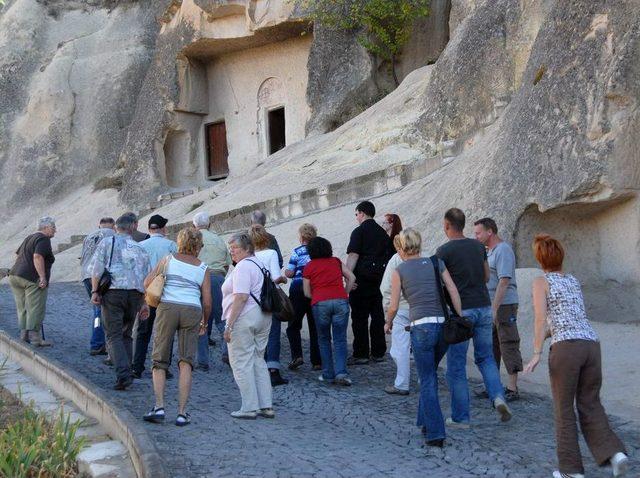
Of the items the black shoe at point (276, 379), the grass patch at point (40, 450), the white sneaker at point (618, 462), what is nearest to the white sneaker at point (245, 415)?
the grass patch at point (40, 450)

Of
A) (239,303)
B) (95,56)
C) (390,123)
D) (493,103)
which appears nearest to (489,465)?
(239,303)

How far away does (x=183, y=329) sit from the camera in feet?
25.2

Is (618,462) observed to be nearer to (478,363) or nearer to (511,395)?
(478,363)

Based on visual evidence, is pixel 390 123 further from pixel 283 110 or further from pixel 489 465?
pixel 489 465

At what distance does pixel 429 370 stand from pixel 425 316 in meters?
0.37

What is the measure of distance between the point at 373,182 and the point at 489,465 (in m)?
10.9

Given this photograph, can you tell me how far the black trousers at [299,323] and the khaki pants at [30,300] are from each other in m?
2.96

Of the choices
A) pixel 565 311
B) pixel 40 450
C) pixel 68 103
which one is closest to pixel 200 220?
pixel 40 450

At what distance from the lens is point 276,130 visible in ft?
94.8

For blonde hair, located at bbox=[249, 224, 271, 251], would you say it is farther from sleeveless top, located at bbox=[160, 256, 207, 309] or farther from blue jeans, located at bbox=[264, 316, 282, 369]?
sleeveless top, located at bbox=[160, 256, 207, 309]

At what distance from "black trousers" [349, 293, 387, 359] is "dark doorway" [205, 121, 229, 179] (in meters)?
19.9

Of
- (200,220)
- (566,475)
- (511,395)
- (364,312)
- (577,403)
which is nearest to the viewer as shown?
(566,475)

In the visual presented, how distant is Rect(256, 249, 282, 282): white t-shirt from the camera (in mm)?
8805

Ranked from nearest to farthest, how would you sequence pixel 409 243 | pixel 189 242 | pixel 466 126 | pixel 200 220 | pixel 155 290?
pixel 409 243, pixel 155 290, pixel 189 242, pixel 200 220, pixel 466 126
